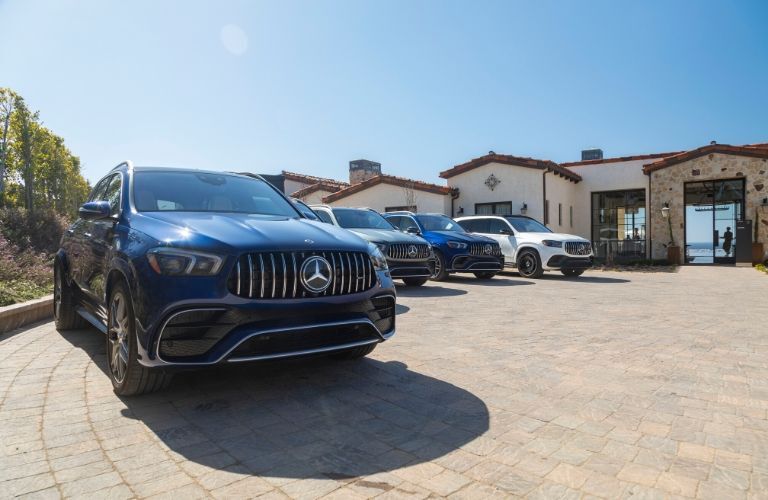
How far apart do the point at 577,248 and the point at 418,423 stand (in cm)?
1096

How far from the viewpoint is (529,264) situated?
1280cm

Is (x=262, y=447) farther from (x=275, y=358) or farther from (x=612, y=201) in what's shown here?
(x=612, y=201)

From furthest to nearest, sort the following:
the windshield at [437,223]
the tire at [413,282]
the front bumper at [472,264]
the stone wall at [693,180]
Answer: the stone wall at [693,180] → the windshield at [437,223] → the front bumper at [472,264] → the tire at [413,282]

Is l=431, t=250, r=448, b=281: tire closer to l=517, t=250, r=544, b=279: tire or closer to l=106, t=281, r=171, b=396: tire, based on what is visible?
l=517, t=250, r=544, b=279: tire

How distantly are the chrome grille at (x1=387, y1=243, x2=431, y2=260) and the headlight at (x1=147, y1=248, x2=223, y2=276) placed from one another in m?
5.93

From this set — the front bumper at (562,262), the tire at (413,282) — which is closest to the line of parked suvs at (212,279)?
the tire at (413,282)

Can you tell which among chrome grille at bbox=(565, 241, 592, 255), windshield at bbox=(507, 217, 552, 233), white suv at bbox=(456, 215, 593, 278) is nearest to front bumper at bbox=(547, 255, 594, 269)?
white suv at bbox=(456, 215, 593, 278)

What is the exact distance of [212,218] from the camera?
3.45m

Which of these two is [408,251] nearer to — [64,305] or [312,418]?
[64,305]

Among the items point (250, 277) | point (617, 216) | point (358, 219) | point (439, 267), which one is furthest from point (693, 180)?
point (250, 277)

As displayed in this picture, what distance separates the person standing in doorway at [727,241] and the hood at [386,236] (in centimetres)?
1729

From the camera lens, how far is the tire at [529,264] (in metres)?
12.6

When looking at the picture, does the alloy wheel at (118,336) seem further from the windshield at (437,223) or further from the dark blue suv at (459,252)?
the windshield at (437,223)

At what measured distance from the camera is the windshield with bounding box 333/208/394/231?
31.9ft
